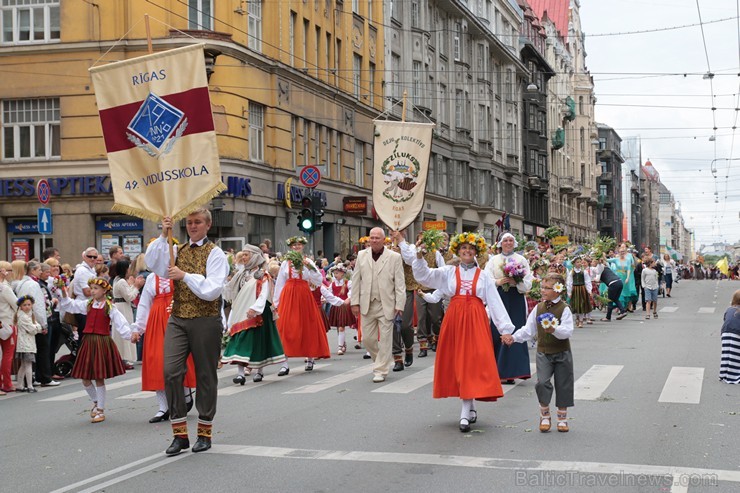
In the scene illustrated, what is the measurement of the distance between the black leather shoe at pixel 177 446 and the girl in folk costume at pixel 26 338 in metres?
6.12

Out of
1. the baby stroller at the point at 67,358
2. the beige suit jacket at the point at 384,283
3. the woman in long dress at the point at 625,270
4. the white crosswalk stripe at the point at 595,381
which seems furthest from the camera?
the woman in long dress at the point at 625,270

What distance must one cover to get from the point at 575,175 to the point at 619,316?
67.3 metres

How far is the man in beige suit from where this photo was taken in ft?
44.2

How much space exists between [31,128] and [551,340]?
23644mm

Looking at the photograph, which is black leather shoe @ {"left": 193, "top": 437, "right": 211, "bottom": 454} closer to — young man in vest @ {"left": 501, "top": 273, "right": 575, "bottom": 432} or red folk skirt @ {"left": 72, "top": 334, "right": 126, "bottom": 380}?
red folk skirt @ {"left": 72, "top": 334, "right": 126, "bottom": 380}

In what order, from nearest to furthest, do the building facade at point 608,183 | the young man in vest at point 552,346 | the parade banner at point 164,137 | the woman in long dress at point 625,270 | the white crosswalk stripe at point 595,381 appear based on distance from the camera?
1. the parade banner at point 164,137
2. the young man in vest at point 552,346
3. the white crosswalk stripe at point 595,381
4. the woman in long dress at point 625,270
5. the building facade at point 608,183

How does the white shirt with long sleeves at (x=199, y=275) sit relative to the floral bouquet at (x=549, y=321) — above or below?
above

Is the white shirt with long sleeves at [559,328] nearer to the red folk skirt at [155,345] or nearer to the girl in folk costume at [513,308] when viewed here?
the girl in folk costume at [513,308]

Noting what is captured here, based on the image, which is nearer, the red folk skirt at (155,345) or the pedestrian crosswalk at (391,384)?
the red folk skirt at (155,345)

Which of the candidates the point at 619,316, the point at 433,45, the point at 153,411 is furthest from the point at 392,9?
the point at 153,411

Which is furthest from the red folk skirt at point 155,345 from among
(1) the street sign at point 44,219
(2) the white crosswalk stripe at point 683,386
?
(1) the street sign at point 44,219

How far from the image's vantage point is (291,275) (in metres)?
15.0

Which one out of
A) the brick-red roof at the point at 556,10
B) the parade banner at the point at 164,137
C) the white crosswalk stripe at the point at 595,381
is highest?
the brick-red roof at the point at 556,10

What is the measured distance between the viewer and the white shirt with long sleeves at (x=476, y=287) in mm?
9789
